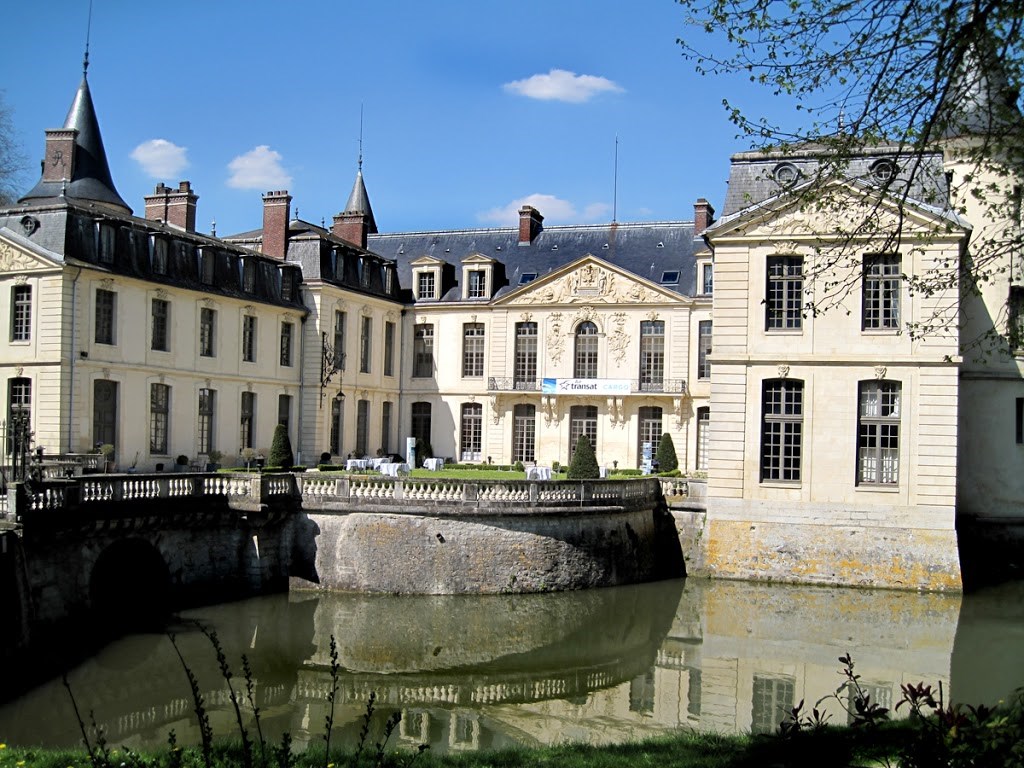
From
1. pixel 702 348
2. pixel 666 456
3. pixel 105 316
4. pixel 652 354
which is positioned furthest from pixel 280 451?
pixel 702 348

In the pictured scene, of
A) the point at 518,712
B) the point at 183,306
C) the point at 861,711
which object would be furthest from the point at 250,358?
the point at 861,711

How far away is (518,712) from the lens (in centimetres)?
1208

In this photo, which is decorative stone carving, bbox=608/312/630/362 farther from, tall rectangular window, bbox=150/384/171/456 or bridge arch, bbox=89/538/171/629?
bridge arch, bbox=89/538/171/629

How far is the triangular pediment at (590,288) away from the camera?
29828 millimetres

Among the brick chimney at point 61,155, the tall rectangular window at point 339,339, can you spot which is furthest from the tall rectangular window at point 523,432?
the brick chimney at point 61,155

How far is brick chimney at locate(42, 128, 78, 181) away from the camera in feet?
102

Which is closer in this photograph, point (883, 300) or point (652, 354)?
point (883, 300)

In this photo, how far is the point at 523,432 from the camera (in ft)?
103

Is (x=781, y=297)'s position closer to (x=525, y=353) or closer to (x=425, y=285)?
(x=525, y=353)

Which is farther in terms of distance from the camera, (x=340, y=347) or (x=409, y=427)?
(x=409, y=427)

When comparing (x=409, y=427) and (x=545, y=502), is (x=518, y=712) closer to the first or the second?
(x=545, y=502)

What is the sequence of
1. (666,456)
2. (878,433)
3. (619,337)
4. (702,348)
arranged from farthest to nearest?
1. (619,337)
2. (702,348)
3. (666,456)
4. (878,433)

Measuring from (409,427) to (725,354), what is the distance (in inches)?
589

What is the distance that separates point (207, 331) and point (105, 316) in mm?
3283
